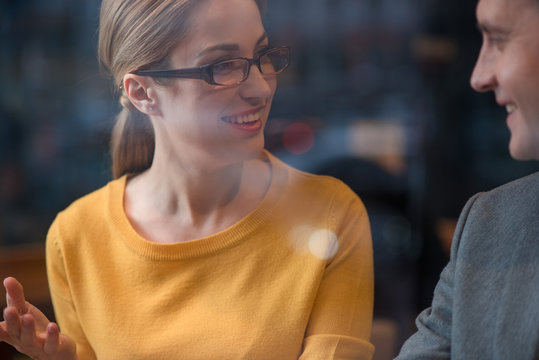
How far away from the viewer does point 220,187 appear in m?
1.14

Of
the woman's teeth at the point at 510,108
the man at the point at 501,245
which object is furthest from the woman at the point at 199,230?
the woman's teeth at the point at 510,108

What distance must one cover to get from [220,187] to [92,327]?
367 mm

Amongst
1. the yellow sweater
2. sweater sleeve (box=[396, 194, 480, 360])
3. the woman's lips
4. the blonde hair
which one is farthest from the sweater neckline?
sweater sleeve (box=[396, 194, 480, 360])

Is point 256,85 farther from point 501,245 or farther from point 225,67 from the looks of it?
point 501,245

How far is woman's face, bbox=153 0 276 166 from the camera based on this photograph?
95 cm

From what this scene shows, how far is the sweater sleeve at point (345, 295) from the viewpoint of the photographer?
1.05 meters

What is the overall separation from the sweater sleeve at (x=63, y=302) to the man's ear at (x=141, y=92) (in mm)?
341

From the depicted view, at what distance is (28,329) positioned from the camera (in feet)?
3.16

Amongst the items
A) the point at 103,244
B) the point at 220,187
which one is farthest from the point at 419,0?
the point at 103,244

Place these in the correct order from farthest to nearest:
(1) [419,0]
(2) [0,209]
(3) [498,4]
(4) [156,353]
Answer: (2) [0,209] → (1) [419,0] → (4) [156,353] → (3) [498,4]

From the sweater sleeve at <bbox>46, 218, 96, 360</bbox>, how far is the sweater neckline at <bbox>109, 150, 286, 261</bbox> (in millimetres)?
145

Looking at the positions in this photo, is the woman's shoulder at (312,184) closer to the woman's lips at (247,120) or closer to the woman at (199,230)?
the woman at (199,230)

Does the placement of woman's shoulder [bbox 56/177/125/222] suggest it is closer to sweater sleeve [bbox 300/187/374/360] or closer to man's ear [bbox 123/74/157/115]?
man's ear [bbox 123/74/157/115]

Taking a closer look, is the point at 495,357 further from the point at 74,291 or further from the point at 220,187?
the point at 74,291
